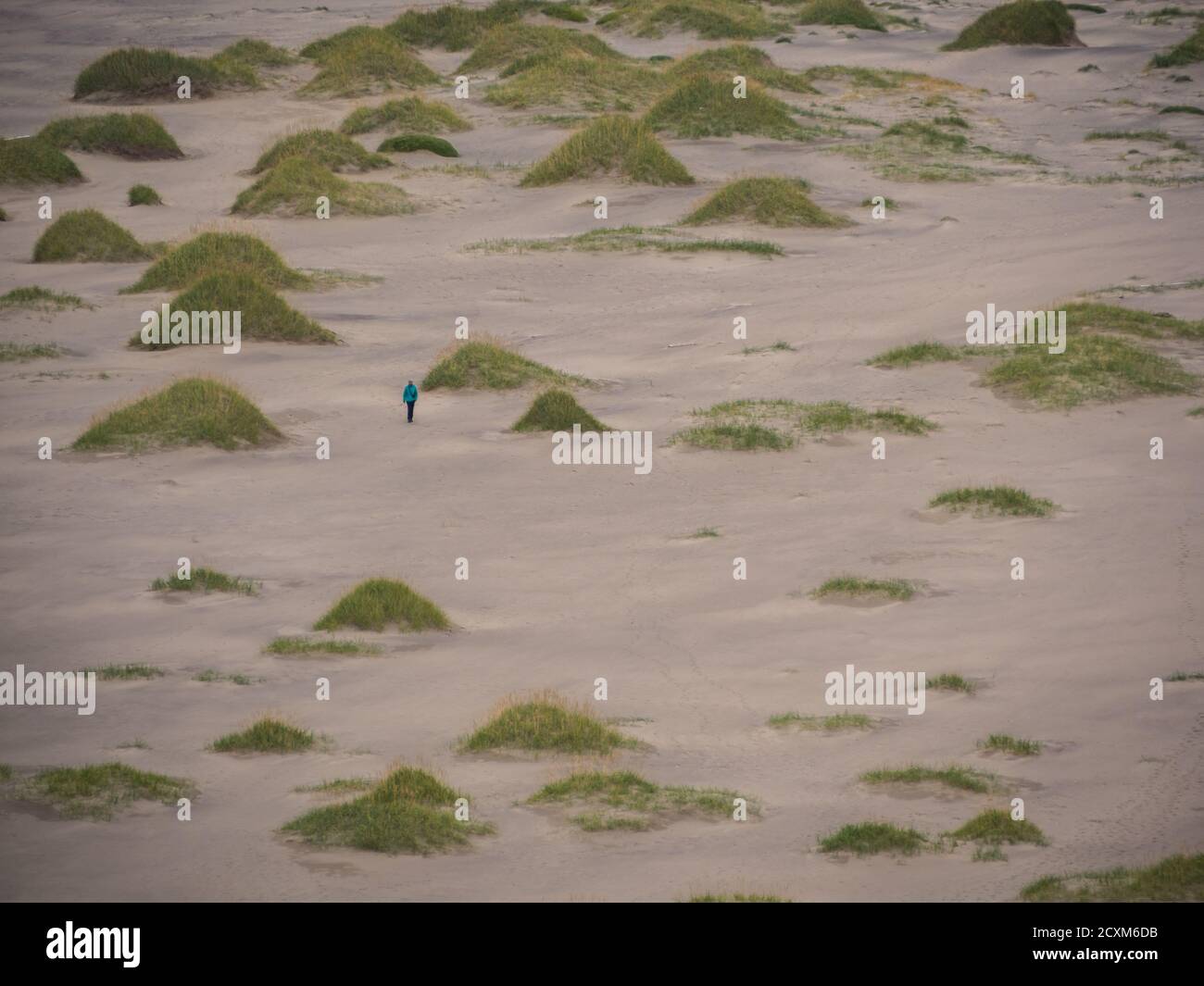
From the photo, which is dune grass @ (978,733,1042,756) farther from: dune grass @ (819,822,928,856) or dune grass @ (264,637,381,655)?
dune grass @ (264,637,381,655)

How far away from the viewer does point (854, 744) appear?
45.7 ft

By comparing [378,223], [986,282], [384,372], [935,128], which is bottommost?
[384,372]

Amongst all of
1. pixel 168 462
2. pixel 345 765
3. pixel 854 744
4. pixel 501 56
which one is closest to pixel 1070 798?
pixel 854 744

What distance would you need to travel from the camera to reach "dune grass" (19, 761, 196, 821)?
12.0 meters

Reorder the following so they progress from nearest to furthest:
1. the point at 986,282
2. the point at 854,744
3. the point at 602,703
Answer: the point at 854,744
the point at 602,703
the point at 986,282

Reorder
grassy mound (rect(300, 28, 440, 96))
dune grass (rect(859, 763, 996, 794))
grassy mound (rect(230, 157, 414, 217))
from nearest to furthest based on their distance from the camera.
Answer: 1. dune grass (rect(859, 763, 996, 794))
2. grassy mound (rect(230, 157, 414, 217))
3. grassy mound (rect(300, 28, 440, 96))

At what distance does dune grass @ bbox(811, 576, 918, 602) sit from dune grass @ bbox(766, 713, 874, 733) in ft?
9.47

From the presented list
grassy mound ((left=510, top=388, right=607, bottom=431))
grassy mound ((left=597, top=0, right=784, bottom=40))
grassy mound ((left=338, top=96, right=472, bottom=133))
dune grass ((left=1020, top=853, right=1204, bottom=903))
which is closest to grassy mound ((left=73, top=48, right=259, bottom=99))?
grassy mound ((left=338, top=96, right=472, bottom=133))

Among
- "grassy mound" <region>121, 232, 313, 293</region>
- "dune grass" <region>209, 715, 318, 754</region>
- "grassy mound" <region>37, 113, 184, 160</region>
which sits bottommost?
"dune grass" <region>209, 715, 318, 754</region>

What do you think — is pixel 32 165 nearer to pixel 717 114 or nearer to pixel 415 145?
pixel 415 145

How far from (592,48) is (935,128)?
39.4 ft

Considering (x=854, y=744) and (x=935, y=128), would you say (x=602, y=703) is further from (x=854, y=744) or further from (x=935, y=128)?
(x=935, y=128)

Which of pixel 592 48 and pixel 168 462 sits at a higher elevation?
pixel 592 48

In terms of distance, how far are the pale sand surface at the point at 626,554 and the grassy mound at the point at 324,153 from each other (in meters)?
1.72
